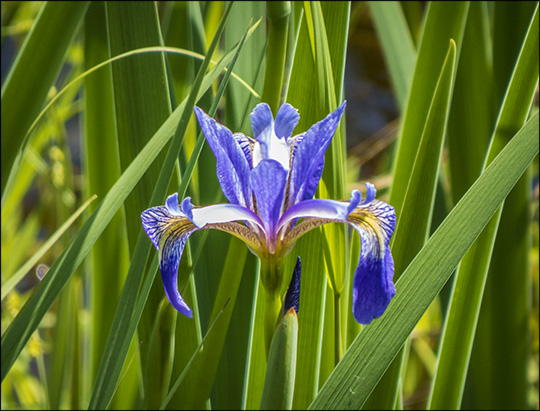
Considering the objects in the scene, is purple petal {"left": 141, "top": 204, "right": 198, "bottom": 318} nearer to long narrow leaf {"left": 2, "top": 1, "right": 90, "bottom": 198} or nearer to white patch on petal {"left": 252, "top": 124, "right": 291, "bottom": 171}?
white patch on petal {"left": 252, "top": 124, "right": 291, "bottom": 171}

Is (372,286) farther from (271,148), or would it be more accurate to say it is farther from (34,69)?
(34,69)

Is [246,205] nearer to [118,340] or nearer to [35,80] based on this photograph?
[118,340]

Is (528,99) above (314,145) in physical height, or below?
above

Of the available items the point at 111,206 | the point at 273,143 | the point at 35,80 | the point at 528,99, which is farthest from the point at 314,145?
the point at 35,80

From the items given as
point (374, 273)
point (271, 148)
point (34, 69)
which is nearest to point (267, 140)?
point (271, 148)

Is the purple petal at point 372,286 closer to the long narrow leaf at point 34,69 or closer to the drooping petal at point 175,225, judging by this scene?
the drooping petal at point 175,225

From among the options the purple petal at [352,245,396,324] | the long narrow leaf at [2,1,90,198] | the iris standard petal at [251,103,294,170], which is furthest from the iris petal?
the long narrow leaf at [2,1,90,198]

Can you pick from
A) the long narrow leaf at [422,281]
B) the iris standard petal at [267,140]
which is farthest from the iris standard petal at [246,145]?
the long narrow leaf at [422,281]
